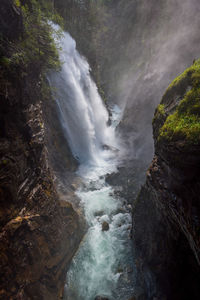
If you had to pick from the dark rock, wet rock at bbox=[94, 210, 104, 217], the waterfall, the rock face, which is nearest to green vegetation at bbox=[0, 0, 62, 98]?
the waterfall

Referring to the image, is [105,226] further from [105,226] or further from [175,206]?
[175,206]

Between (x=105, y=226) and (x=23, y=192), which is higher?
(x=105, y=226)

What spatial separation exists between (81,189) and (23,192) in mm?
7428

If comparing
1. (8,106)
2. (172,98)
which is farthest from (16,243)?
(172,98)

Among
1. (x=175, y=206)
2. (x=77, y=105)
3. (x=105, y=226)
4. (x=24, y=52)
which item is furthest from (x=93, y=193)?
(x=24, y=52)

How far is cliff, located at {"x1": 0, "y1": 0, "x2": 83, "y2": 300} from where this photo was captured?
13.2ft

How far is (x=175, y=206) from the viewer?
4.04 meters

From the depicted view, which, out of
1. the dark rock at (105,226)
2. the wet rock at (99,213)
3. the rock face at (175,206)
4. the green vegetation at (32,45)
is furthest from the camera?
the wet rock at (99,213)

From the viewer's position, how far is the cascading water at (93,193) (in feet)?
22.2

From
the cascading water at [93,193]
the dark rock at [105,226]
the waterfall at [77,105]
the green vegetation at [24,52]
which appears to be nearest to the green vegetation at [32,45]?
the green vegetation at [24,52]

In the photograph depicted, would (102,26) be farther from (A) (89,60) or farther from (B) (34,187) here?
(B) (34,187)

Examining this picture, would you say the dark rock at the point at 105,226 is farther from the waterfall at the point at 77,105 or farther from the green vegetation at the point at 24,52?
the green vegetation at the point at 24,52

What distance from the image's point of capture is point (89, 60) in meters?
20.7

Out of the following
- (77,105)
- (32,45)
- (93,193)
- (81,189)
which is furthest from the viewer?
(77,105)
